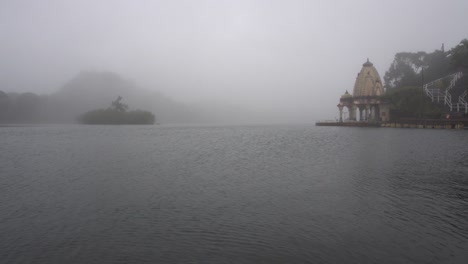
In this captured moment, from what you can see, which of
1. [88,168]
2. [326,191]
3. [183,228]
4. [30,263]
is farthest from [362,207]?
[88,168]

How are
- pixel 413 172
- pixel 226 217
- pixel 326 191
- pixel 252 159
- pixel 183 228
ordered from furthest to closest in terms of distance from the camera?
pixel 252 159
pixel 413 172
pixel 326 191
pixel 226 217
pixel 183 228

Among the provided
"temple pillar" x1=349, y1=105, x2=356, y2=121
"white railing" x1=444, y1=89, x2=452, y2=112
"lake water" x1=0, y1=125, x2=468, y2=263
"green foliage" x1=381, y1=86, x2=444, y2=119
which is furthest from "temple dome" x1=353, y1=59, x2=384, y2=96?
"lake water" x1=0, y1=125, x2=468, y2=263

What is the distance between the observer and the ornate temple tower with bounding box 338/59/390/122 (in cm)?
9125

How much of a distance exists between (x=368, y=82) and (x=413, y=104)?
734 inches

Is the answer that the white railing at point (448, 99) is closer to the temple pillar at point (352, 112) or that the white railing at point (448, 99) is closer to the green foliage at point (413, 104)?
the green foliage at point (413, 104)

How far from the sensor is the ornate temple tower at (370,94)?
9125cm

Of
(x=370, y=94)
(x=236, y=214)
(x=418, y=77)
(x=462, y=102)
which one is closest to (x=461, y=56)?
(x=462, y=102)

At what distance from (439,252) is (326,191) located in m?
6.44

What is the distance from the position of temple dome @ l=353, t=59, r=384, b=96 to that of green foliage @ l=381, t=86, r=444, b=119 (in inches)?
306

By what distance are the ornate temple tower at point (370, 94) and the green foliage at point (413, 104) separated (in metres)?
6.15

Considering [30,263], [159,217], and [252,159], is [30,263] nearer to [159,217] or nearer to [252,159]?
[159,217]

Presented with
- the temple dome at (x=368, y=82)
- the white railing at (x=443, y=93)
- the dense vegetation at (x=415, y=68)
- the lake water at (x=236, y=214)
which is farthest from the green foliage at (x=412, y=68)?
the lake water at (x=236, y=214)

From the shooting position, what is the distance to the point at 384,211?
38.0 feet

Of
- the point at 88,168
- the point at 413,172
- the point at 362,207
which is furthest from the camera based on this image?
the point at 88,168
